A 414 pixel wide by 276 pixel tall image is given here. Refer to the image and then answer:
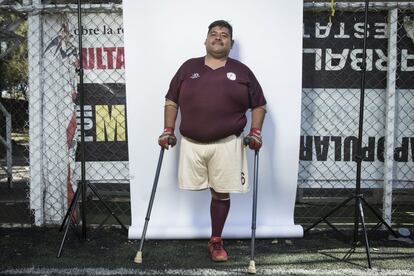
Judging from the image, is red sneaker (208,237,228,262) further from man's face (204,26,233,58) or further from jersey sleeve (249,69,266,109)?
man's face (204,26,233,58)

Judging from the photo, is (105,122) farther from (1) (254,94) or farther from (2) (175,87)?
(1) (254,94)

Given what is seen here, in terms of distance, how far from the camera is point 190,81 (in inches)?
134

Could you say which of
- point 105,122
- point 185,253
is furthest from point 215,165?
point 105,122

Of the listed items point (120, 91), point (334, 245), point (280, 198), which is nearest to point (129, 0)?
point (120, 91)

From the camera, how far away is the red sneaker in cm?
339

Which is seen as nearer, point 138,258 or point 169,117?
point 138,258

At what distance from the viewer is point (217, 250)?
345 cm

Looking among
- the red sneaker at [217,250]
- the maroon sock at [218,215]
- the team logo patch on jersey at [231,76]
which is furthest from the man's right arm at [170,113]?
the red sneaker at [217,250]

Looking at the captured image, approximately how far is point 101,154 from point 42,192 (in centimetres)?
66

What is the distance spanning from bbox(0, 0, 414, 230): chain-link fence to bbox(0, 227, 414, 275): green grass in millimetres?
446

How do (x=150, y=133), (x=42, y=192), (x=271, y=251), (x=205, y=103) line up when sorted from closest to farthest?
1. (x=205, y=103)
2. (x=271, y=251)
3. (x=150, y=133)
4. (x=42, y=192)

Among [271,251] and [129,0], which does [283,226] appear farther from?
[129,0]

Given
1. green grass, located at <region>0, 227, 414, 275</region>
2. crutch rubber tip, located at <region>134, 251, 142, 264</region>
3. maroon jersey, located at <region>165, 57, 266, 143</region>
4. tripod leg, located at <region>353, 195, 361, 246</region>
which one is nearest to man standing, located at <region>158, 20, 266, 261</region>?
maroon jersey, located at <region>165, 57, 266, 143</region>

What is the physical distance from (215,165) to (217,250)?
2.22ft
